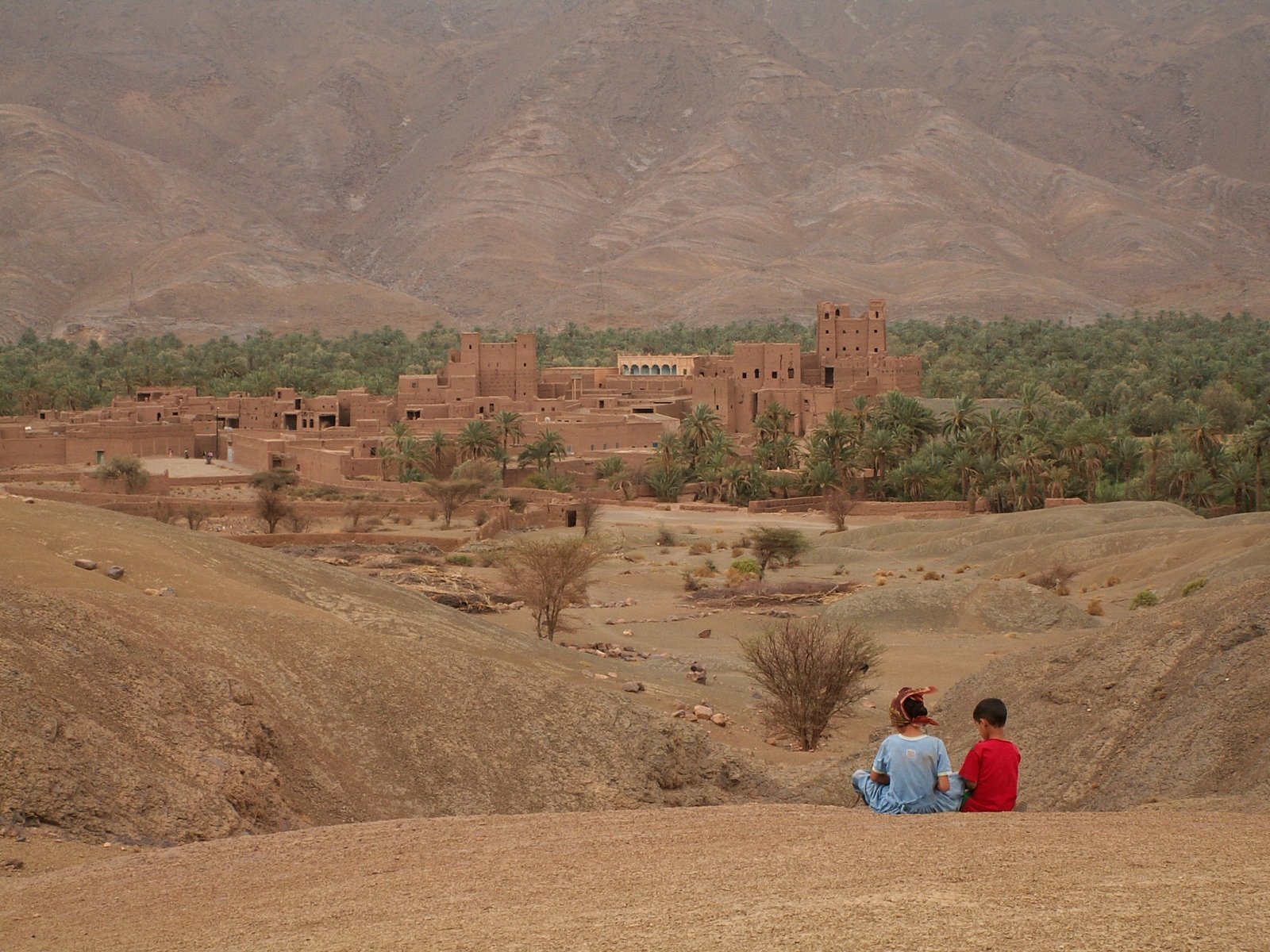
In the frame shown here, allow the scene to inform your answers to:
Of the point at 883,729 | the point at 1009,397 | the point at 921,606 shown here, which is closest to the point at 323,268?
the point at 1009,397

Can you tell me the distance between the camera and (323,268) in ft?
642

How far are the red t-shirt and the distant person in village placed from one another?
0.10 meters

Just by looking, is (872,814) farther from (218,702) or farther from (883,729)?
(883,729)

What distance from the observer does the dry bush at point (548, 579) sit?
29.1m

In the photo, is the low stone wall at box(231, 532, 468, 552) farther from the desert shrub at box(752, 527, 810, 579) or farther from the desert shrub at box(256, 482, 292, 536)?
the desert shrub at box(752, 527, 810, 579)

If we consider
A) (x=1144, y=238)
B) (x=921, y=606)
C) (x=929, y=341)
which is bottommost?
(x=921, y=606)

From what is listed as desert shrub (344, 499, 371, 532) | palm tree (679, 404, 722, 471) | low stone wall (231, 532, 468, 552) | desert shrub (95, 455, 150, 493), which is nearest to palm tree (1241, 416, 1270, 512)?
palm tree (679, 404, 722, 471)

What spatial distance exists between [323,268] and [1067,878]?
632 ft

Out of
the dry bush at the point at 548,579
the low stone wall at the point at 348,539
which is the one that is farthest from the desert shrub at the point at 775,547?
the dry bush at the point at 548,579

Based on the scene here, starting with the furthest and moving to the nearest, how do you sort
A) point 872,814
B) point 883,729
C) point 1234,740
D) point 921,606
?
point 921,606 → point 883,729 → point 1234,740 → point 872,814

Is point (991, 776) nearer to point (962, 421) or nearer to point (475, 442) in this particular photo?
point (475, 442)

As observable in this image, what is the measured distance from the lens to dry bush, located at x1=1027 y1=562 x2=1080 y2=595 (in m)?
35.8

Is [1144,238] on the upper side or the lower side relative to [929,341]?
upper

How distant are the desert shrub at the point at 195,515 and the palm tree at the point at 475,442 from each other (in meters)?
14.8
